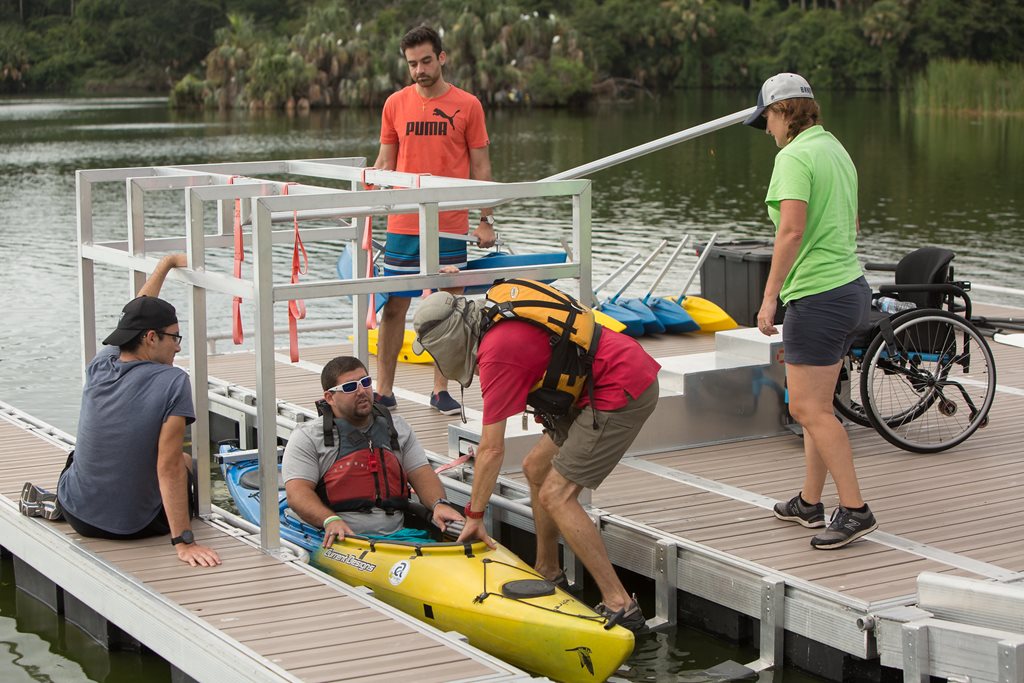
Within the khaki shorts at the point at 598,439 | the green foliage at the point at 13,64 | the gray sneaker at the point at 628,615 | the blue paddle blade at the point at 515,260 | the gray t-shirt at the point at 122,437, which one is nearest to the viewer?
the khaki shorts at the point at 598,439

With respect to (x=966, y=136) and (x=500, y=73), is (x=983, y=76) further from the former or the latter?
(x=500, y=73)

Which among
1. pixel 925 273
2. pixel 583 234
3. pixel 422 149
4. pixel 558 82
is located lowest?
pixel 925 273

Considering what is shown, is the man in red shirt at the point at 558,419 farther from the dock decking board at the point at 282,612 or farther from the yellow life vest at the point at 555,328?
the dock decking board at the point at 282,612

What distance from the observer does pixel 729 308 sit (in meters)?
12.0

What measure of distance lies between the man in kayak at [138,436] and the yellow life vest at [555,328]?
1412 millimetres

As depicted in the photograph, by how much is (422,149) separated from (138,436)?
294 centimetres

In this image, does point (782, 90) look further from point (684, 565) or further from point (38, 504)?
point (38, 504)

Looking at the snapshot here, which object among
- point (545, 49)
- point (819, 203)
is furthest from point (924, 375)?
point (545, 49)

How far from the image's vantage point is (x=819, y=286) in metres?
6.25

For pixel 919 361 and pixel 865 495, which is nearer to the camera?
pixel 865 495

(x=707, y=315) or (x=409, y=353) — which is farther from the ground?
(x=707, y=315)

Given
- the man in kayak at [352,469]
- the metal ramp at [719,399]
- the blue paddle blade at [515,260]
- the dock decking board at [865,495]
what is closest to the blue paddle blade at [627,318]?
the dock decking board at [865,495]

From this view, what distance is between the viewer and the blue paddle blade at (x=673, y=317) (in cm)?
1141

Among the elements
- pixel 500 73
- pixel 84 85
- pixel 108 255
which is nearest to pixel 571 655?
pixel 108 255
